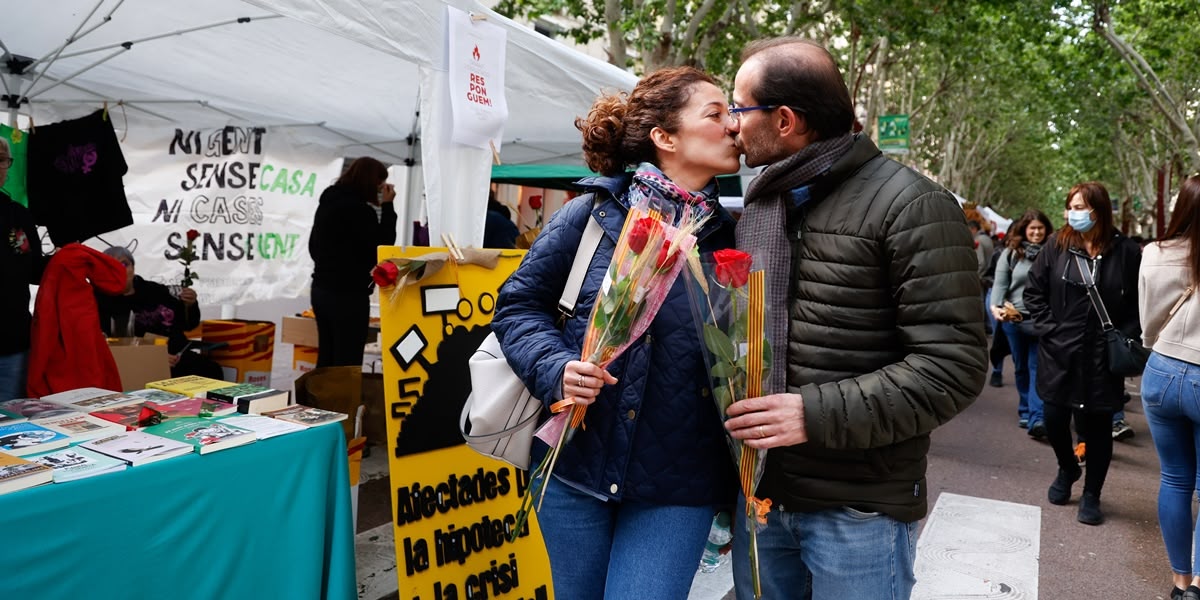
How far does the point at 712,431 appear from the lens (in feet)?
6.74

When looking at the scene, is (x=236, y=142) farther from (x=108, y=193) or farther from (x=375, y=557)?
(x=375, y=557)

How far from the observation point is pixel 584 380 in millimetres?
1860

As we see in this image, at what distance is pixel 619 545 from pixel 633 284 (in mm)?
687

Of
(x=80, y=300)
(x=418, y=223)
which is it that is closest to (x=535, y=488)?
(x=80, y=300)

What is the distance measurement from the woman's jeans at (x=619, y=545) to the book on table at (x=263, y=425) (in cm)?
104

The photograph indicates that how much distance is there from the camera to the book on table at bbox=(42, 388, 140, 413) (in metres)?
2.95

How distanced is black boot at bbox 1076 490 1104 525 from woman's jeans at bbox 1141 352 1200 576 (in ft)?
4.24

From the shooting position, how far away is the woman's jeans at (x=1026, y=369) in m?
7.85

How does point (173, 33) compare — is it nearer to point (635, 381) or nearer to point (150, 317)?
point (150, 317)

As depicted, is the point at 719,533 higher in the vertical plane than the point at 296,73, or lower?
lower

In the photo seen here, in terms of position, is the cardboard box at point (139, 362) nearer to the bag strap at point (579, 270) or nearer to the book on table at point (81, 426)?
the book on table at point (81, 426)

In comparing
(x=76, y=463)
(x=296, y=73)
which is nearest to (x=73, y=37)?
(x=296, y=73)

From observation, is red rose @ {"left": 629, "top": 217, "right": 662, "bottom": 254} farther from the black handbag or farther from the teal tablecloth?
the black handbag

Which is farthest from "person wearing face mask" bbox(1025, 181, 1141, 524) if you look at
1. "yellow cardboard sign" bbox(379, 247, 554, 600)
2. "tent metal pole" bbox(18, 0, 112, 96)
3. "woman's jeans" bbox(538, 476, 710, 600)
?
"tent metal pole" bbox(18, 0, 112, 96)
